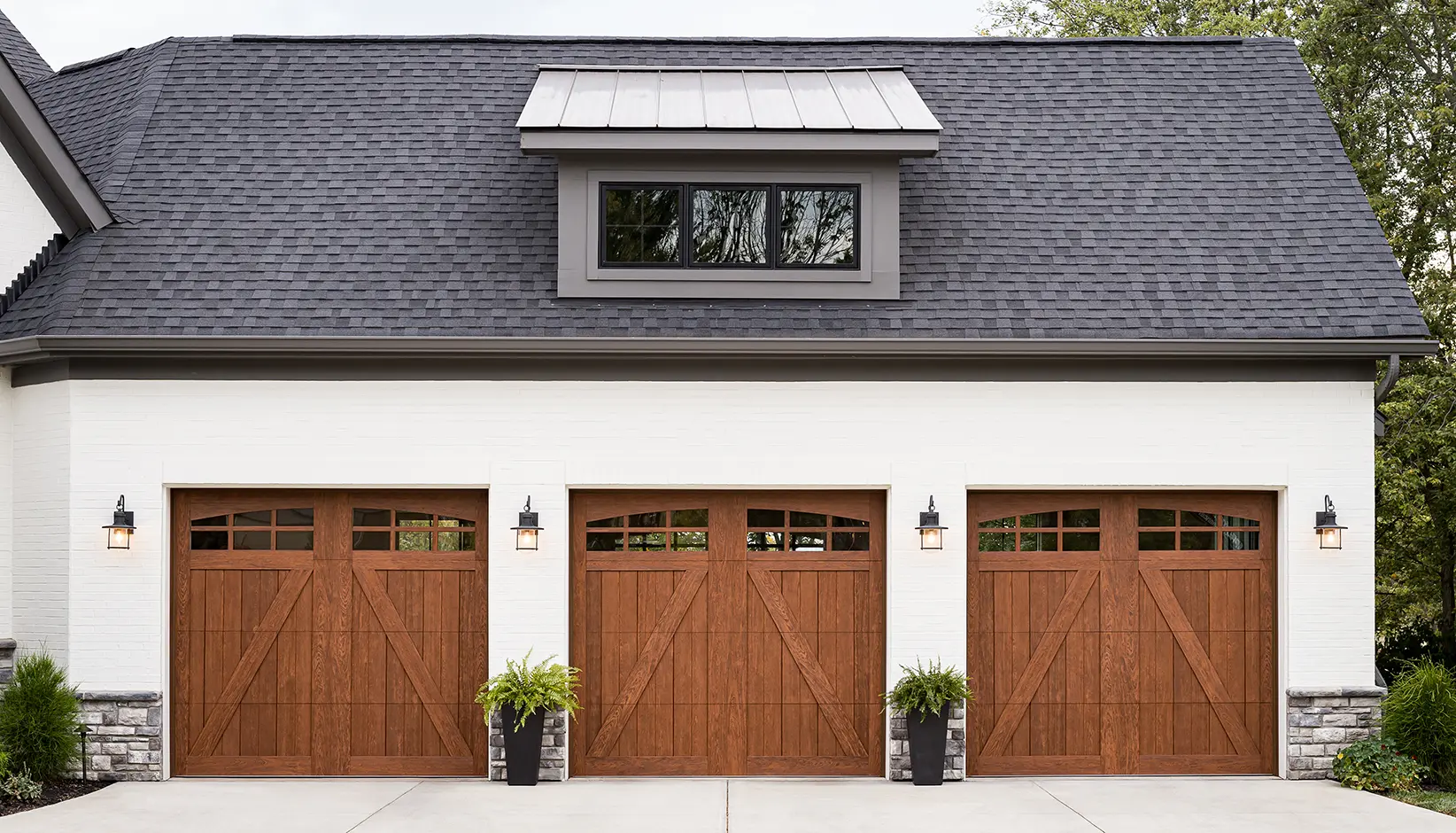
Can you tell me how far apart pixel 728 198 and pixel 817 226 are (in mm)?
843

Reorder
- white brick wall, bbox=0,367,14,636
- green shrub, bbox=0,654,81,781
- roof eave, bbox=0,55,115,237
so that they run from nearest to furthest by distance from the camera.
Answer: green shrub, bbox=0,654,81,781 → white brick wall, bbox=0,367,14,636 → roof eave, bbox=0,55,115,237

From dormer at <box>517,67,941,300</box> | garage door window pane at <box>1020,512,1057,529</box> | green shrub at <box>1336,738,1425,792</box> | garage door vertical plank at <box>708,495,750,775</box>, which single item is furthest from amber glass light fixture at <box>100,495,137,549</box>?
green shrub at <box>1336,738,1425,792</box>

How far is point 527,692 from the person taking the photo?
9234mm

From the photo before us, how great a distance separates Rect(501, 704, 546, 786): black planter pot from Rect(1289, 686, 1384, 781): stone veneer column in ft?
20.8

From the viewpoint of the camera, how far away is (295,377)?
9727 millimetres

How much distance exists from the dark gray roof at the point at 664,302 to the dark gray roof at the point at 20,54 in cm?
103

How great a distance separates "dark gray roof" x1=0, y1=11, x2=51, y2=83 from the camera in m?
13.3

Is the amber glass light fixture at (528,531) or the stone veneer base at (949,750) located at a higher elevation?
the amber glass light fixture at (528,531)

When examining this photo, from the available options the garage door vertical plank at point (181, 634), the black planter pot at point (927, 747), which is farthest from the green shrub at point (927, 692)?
Result: the garage door vertical plank at point (181, 634)

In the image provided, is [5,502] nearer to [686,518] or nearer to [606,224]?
[606,224]

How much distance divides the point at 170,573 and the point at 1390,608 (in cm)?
1842

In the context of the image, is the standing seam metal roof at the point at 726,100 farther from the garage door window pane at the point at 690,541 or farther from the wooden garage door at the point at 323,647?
the wooden garage door at the point at 323,647

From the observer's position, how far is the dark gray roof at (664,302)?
9.82m

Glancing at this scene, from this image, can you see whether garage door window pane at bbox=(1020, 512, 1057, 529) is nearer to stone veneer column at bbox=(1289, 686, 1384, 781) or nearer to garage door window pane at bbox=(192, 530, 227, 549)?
stone veneer column at bbox=(1289, 686, 1384, 781)
